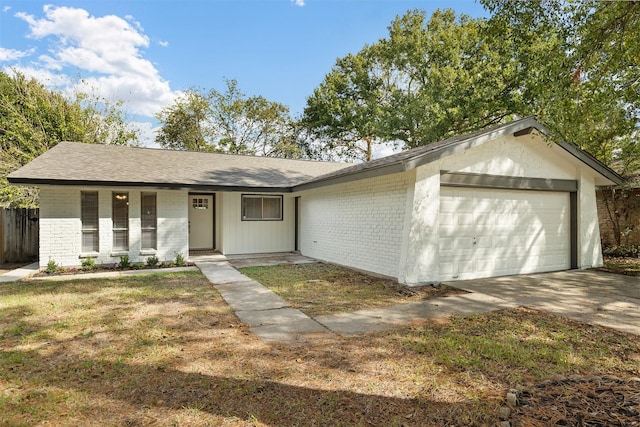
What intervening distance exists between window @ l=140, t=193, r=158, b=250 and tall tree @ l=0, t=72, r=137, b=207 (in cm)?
1108

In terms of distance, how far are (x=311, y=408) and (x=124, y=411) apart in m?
1.50

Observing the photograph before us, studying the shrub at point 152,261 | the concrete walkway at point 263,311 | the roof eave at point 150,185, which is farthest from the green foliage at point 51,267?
the concrete walkway at point 263,311

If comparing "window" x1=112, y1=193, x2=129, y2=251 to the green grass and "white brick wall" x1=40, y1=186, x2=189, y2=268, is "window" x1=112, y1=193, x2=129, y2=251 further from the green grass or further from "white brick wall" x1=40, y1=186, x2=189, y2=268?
the green grass

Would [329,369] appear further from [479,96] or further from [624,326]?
[479,96]

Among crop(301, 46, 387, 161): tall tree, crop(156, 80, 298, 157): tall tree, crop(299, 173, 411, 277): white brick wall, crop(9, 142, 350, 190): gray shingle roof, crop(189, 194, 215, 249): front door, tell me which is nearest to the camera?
crop(299, 173, 411, 277): white brick wall

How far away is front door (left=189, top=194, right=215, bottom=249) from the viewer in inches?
Result: 526

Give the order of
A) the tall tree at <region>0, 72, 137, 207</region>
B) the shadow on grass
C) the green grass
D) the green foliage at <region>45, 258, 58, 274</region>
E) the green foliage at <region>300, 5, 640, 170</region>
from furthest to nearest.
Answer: the tall tree at <region>0, 72, 137, 207</region>
the green foliage at <region>45, 258, 58, 274</region>
the green foliage at <region>300, 5, 640, 170</region>
the green grass
the shadow on grass

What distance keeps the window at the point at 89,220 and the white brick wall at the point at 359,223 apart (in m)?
6.44

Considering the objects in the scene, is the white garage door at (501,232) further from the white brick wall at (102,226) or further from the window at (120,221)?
the window at (120,221)

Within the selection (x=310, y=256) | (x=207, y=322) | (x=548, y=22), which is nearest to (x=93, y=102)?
(x=310, y=256)

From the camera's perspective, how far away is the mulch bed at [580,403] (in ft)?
8.48

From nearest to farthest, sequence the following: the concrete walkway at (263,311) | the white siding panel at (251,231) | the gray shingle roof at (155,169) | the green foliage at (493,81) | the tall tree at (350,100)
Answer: the concrete walkway at (263,311), the green foliage at (493,81), the gray shingle roof at (155,169), the white siding panel at (251,231), the tall tree at (350,100)

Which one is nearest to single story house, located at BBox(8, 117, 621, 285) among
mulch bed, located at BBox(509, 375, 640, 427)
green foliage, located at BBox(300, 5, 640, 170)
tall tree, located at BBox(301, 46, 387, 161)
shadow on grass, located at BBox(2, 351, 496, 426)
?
green foliage, located at BBox(300, 5, 640, 170)

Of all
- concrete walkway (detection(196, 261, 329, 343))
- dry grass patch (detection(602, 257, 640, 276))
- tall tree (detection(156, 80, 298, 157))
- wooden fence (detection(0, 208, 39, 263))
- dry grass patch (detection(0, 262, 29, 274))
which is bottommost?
dry grass patch (detection(0, 262, 29, 274))
